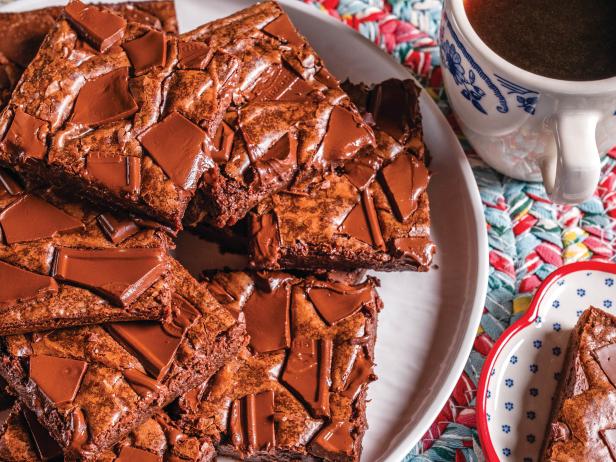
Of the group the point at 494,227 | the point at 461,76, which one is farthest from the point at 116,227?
the point at 494,227

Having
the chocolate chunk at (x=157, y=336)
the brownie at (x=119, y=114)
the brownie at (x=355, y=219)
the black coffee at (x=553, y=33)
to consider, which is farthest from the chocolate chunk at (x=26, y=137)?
the black coffee at (x=553, y=33)

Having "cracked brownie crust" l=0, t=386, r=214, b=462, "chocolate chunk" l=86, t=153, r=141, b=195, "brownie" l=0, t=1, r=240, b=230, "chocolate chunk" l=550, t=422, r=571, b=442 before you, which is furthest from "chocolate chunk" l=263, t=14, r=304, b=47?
"chocolate chunk" l=550, t=422, r=571, b=442

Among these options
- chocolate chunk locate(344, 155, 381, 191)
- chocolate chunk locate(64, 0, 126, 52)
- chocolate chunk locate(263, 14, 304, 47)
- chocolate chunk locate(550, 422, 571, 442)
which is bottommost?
chocolate chunk locate(550, 422, 571, 442)

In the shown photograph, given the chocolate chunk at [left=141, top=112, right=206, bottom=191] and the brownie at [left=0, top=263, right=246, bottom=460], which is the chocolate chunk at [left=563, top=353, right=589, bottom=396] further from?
the chocolate chunk at [left=141, top=112, right=206, bottom=191]

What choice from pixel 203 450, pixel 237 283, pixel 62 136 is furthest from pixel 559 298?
pixel 62 136

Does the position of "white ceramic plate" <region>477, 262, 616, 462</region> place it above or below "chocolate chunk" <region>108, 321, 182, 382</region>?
below

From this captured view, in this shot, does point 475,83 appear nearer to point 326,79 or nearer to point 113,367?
point 326,79

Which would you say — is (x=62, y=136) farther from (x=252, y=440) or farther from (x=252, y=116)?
(x=252, y=440)
